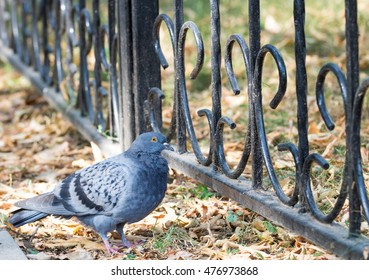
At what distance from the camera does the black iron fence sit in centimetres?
293

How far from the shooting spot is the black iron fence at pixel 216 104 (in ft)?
9.60

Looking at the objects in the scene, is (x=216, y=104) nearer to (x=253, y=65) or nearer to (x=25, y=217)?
(x=253, y=65)

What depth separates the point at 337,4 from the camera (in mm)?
7863

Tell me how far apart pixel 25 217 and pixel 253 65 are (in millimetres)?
1281

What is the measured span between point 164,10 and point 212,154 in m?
5.06

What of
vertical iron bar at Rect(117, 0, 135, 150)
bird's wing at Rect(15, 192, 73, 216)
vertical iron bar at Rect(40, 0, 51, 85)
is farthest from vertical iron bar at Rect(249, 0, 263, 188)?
vertical iron bar at Rect(40, 0, 51, 85)

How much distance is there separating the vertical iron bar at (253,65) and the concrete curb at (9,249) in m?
1.05

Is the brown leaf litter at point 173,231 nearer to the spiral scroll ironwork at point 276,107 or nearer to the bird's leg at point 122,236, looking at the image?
the bird's leg at point 122,236

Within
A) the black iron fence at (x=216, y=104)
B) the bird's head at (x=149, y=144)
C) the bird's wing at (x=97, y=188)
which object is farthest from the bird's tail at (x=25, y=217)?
the black iron fence at (x=216, y=104)

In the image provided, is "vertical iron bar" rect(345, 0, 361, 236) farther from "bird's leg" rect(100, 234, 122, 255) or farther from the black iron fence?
"bird's leg" rect(100, 234, 122, 255)

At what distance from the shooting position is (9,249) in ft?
11.9

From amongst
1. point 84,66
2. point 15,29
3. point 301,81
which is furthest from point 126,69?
point 15,29

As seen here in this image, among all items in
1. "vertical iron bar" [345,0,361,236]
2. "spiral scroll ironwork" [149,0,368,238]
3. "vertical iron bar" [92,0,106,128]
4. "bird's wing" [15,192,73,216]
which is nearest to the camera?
"vertical iron bar" [345,0,361,236]

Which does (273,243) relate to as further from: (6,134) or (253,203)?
(6,134)
